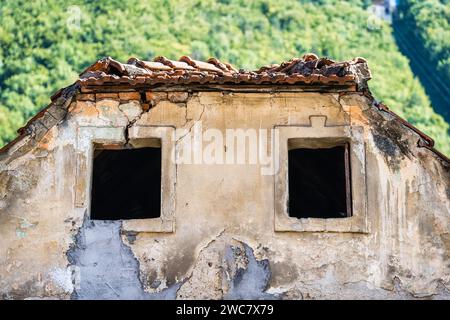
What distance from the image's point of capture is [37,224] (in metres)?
13.0

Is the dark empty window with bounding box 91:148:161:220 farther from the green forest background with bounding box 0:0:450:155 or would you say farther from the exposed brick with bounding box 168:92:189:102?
the green forest background with bounding box 0:0:450:155

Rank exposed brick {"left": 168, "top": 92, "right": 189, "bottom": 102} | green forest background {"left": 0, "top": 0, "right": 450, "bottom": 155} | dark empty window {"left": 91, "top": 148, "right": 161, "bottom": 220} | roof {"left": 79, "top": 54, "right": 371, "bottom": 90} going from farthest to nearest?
green forest background {"left": 0, "top": 0, "right": 450, "bottom": 155} < dark empty window {"left": 91, "top": 148, "right": 161, "bottom": 220} < exposed brick {"left": 168, "top": 92, "right": 189, "bottom": 102} < roof {"left": 79, "top": 54, "right": 371, "bottom": 90}

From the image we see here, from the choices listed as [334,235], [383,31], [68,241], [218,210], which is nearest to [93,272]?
[68,241]

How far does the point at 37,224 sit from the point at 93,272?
0.89 meters

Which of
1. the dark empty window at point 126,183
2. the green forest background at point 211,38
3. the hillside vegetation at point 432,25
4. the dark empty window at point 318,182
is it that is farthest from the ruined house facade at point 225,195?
the hillside vegetation at point 432,25

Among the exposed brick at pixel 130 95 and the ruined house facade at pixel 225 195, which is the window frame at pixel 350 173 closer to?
the ruined house facade at pixel 225 195

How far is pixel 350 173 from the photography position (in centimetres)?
1317

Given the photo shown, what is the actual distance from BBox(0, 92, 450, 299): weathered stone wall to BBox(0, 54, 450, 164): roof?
12 centimetres

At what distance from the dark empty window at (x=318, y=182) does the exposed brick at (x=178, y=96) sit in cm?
190

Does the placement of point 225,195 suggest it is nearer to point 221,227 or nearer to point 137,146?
point 221,227

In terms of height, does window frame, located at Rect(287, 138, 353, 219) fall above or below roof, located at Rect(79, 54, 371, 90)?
below

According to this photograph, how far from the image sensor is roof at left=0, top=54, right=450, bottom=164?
13.1 metres

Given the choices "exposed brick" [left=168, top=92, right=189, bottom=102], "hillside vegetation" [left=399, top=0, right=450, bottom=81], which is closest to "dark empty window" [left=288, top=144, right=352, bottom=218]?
"exposed brick" [left=168, top=92, right=189, bottom=102]

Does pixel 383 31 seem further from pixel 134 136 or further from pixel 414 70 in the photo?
pixel 134 136
